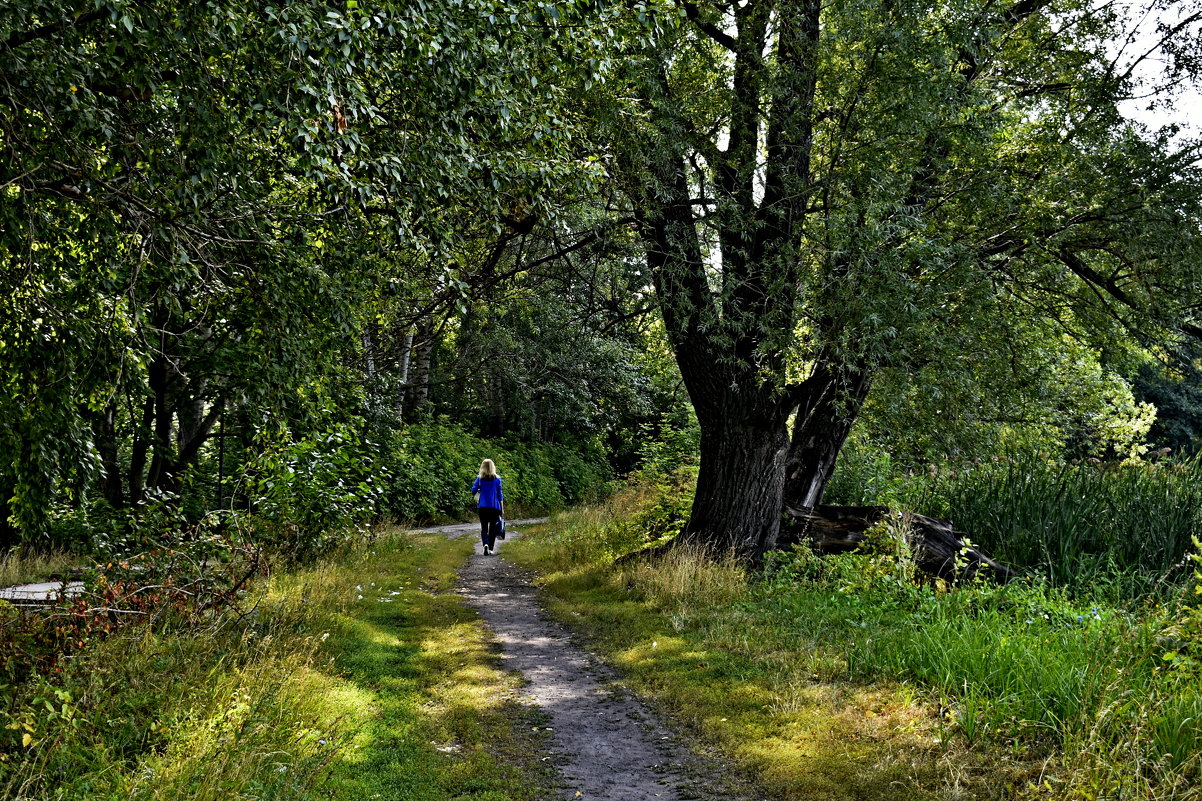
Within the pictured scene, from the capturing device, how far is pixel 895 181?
343 inches

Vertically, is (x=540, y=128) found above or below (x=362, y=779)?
above

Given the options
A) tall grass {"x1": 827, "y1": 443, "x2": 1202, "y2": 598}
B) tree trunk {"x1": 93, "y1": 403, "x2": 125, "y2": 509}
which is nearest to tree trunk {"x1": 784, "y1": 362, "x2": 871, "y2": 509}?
tall grass {"x1": 827, "y1": 443, "x2": 1202, "y2": 598}

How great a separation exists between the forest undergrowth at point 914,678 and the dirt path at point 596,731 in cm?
28

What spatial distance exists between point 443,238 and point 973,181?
6.79m

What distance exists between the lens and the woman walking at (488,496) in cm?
1540

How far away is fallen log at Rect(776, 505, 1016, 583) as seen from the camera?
376 inches

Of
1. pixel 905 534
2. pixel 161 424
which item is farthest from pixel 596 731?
pixel 161 424

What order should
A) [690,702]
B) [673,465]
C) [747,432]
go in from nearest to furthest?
[690,702] < [747,432] < [673,465]

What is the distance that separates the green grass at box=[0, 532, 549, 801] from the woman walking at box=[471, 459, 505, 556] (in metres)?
7.43

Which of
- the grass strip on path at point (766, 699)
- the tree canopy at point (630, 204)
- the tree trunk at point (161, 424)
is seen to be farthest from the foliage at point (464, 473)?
the grass strip on path at point (766, 699)

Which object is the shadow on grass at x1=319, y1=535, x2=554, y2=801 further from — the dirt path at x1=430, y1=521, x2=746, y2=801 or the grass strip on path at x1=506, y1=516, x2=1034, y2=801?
the grass strip on path at x1=506, y1=516, x2=1034, y2=801

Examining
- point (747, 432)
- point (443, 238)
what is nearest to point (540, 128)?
point (443, 238)

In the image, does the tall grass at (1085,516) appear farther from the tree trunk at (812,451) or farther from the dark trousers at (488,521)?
the dark trousers at (488,521)

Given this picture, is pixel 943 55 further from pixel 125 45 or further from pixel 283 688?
pixel 283 688
